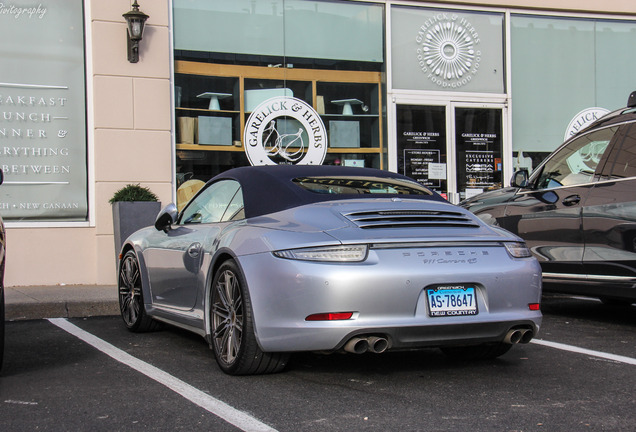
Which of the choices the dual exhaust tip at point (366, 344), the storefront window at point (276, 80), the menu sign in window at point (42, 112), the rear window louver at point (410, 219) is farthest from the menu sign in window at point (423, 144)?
the dual exhaust tip at point (366, 344)

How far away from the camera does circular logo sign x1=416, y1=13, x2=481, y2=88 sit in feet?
40.4

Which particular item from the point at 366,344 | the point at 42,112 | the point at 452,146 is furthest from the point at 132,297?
the point at 452,146

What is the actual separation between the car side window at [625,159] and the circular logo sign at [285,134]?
17.9 feet

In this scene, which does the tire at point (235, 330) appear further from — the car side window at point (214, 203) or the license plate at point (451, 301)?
the license plate at point (451, 301)

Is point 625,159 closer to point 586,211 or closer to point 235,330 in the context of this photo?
point 586,211

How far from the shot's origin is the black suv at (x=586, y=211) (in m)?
6.46

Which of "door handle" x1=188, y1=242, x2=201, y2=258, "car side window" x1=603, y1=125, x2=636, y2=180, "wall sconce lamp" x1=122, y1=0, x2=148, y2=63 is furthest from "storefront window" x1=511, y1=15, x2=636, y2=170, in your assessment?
"door handle" x1=188, y1=242, x2=201, y2=258

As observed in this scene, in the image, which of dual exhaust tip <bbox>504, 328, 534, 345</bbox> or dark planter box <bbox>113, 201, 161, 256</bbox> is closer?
dual exhaust tip <bbox>504, 328, 534, 345</bbox>

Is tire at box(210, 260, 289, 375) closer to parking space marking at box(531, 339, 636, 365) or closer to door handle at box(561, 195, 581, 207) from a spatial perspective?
parking space marking at box(531, 339, 636, 365)

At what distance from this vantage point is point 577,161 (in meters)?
7.14

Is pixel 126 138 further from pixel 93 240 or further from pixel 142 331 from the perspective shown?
pixel 142 331

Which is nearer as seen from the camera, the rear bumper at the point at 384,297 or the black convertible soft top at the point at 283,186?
the rear bumper at the point at 384,297

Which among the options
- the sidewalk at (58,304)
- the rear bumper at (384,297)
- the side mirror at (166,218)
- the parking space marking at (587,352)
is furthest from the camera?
the sidewalk at (58,304)

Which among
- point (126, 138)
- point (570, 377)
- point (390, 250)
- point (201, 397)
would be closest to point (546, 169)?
point (570, 377)
